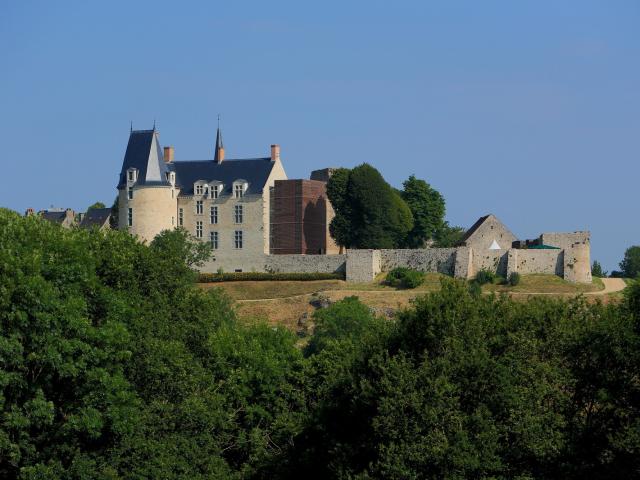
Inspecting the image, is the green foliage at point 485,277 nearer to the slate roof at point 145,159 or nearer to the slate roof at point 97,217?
the slate roof at point 145,159

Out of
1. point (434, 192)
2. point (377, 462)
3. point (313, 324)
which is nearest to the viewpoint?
point (377, 462)

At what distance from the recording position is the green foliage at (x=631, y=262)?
10012 cm

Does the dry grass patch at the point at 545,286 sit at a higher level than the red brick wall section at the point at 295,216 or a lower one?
lower

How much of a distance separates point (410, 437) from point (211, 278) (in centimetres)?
4987

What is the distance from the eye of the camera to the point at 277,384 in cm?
4166

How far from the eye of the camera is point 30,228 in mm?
39062

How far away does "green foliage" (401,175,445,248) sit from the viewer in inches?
3519

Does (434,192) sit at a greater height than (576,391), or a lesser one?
greater

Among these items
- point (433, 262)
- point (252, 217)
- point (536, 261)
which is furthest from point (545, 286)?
point (252, 217)

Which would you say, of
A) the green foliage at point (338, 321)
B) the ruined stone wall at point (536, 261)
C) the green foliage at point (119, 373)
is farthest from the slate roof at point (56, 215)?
the green foliage at point (119, 373)

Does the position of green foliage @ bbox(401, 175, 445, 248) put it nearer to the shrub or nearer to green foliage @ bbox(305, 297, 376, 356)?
the shrub

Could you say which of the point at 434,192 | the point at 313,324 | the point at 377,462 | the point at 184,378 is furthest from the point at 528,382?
the point at 434,192

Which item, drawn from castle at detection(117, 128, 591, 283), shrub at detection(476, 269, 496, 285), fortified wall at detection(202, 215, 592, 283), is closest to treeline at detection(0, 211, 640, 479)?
shrub at detection(476, 269, 496, 285)

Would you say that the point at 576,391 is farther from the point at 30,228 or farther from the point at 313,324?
the point at 313,324
